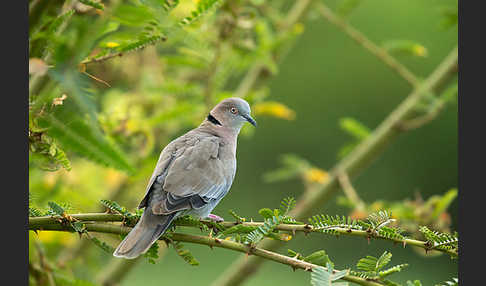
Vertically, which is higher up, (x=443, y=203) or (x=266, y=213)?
(x=443, y=203)

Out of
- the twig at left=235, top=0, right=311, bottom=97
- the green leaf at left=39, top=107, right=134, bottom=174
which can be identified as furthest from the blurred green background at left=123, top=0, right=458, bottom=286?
Answer: the green leaf at left=39, top=107, right=134, bottom=174

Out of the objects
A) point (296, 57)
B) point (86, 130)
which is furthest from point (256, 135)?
point (86, 130)

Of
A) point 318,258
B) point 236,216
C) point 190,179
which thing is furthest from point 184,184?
point 318,258

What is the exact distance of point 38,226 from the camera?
2.95 feet

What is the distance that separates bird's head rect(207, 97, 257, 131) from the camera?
1.79 metres

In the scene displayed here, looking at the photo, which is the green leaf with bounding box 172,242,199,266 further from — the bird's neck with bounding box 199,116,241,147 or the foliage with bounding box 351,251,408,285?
the bird's neck with bounding box 199,116,241,147

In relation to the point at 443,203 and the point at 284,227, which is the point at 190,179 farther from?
the point at 443,203

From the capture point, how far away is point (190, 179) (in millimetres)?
1387

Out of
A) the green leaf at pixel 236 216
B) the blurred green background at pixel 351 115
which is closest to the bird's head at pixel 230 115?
the green leaf at pixel 236 216

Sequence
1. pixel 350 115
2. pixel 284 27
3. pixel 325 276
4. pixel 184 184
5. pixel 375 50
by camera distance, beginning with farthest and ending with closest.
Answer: pixel 350 115 < pixel 284 27 < pixel 375 50 < pixel 184 184 < pixel 325 276

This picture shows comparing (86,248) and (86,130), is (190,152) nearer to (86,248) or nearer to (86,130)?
(86,130)

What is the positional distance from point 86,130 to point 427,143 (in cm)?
428

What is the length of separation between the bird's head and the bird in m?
0.07

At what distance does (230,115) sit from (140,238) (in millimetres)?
825
